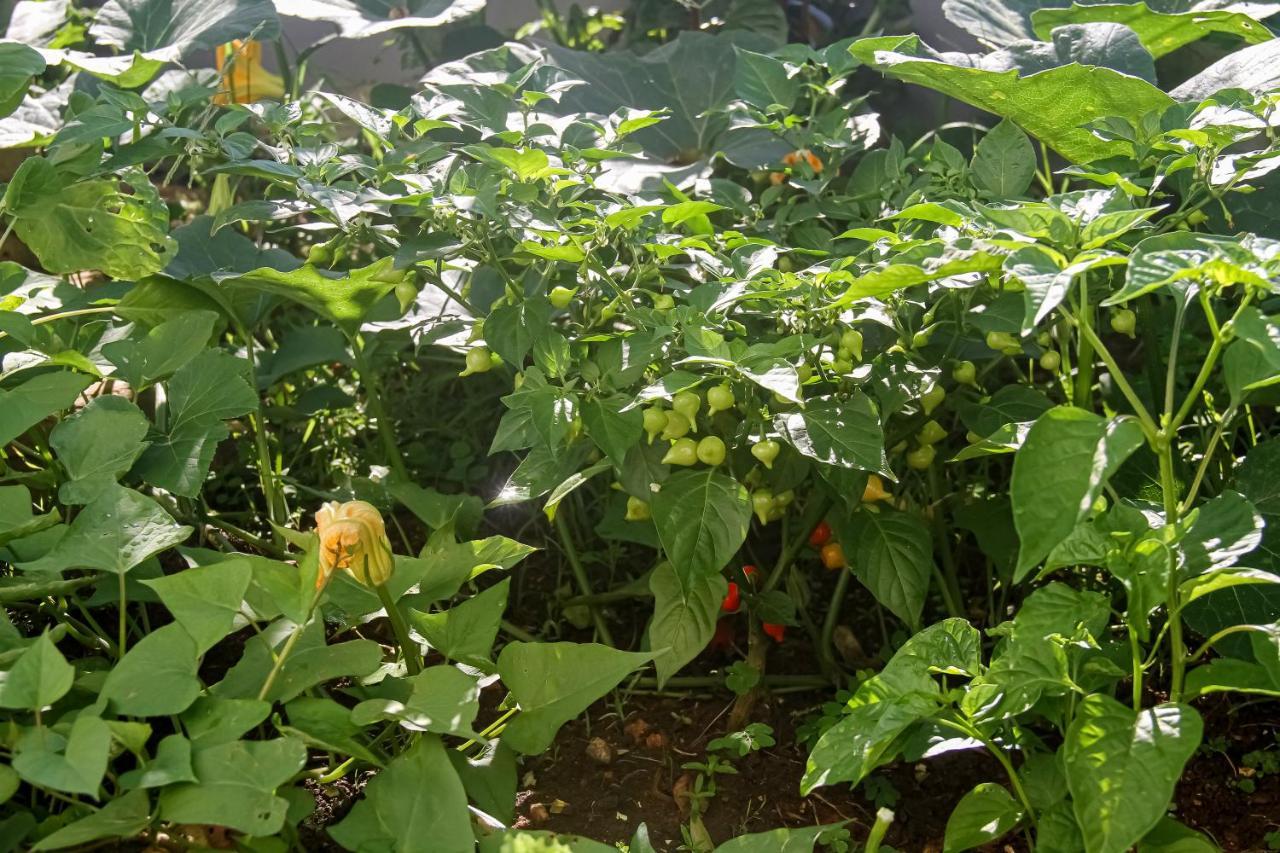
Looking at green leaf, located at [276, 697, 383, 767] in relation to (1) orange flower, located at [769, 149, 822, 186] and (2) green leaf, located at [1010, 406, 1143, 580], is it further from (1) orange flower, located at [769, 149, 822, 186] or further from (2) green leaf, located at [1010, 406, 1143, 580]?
(1) orange flower, located at [769, 149, 822, 186]

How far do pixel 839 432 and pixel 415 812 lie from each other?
0.48m

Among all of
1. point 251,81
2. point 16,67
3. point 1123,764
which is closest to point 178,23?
point 16,67

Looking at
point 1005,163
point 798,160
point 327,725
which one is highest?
point 1005,163

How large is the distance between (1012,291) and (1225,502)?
0.29m

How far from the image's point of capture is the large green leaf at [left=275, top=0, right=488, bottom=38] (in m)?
1.94

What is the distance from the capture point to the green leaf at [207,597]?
3.15 ft

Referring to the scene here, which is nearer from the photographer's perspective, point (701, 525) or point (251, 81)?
point (701, 525)

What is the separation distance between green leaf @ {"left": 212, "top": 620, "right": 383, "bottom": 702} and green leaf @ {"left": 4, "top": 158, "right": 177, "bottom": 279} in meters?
0.53

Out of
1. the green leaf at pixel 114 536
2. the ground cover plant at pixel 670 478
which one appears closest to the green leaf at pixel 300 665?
the ground cover plant at pixel 670 478

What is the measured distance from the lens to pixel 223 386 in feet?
4.17

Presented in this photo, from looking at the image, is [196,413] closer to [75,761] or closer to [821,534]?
[75,761]

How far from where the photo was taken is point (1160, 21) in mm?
1562

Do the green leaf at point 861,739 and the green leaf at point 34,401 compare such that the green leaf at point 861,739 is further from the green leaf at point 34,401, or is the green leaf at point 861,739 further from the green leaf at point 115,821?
the green leaf at point 34,401

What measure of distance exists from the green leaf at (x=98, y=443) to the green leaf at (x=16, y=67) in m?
0.42
